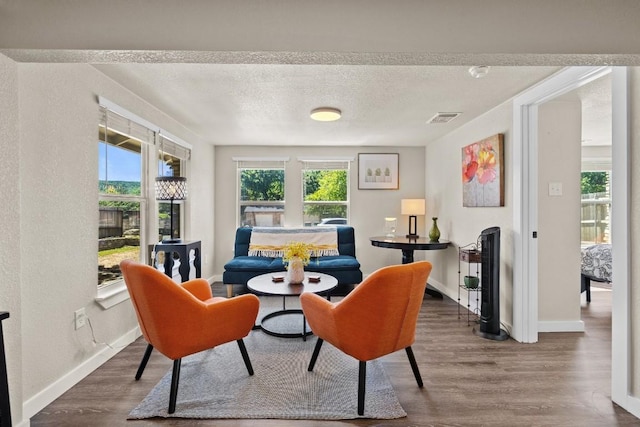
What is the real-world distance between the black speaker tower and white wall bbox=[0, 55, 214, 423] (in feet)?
10.4

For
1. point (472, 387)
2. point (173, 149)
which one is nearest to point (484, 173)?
point (472, 387)

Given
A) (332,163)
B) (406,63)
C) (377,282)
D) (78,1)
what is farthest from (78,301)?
(332,163)

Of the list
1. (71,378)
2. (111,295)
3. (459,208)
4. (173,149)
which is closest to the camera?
(71,378)

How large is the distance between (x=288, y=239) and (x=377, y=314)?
3.04 metres

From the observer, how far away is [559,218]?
9.80ft

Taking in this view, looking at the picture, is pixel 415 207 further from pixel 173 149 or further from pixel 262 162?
pixel 173 149

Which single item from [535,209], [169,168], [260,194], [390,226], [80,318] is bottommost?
[80,318]

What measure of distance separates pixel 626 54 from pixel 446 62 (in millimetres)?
771

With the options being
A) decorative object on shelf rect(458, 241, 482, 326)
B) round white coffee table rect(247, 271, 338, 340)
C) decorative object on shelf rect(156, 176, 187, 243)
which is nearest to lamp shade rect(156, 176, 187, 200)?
decorative object on shelf rect(156, 176, 187, 243)

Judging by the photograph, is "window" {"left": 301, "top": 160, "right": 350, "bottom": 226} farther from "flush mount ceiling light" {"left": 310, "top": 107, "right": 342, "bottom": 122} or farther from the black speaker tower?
the black speaker tower

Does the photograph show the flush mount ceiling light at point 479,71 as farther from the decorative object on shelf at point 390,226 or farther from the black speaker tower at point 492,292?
the decorative object on shelf at point 390,226

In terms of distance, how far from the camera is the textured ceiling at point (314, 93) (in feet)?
7.66

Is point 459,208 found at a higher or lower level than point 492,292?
higher

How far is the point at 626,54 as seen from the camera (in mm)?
1430
